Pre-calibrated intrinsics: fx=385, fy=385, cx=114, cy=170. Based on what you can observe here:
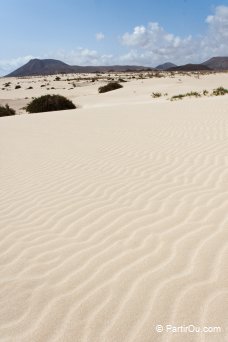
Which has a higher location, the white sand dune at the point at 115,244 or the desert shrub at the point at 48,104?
the desert shrub at the point at 48,104

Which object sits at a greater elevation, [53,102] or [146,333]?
[53,102]

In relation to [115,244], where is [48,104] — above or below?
above

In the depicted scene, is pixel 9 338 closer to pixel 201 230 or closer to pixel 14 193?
pixel 201 230

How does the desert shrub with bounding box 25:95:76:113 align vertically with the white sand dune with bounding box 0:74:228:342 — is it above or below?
above

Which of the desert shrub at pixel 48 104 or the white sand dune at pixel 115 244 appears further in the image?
the desert shrub at pixel 48 104

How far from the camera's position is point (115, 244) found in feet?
12.3

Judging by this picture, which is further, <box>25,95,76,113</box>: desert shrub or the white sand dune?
<box>25,95,76,113</box>: desert shrub

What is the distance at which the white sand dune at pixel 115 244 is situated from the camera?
265 cm

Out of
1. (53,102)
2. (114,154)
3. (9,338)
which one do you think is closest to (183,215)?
(9,338)

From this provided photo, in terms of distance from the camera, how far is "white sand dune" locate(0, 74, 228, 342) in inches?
104

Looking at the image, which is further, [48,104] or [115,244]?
[48,104]

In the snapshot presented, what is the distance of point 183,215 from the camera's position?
4.27 meters

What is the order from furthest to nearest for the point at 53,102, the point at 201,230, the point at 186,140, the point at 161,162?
the point at 53,102 → the point at 186,140 → the point at 161,162 → the point at 201,230

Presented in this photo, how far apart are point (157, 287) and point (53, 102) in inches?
784
